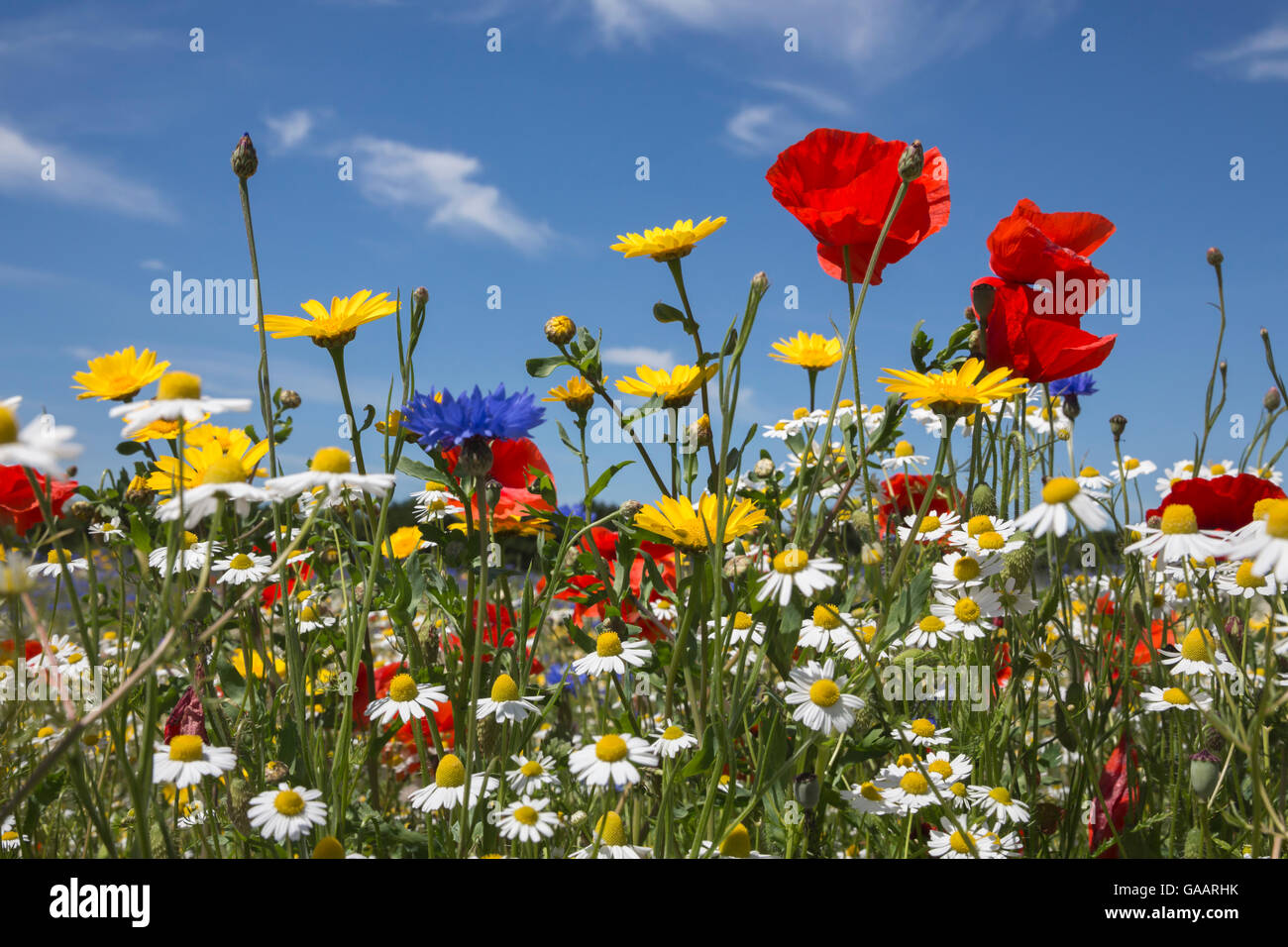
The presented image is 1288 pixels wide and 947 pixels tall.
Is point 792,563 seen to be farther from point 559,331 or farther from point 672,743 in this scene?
point 559,331

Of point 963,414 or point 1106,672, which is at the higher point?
point 963,414

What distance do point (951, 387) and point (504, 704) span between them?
50 centimetres

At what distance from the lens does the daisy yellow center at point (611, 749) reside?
2.23 feet

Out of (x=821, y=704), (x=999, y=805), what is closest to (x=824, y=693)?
(x=821, y=704)

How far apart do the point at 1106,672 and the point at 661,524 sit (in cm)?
67

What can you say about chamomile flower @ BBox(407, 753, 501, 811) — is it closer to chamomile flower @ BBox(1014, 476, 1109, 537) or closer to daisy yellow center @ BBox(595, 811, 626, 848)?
daisy yellow center @ BBox(595, 811, 626, 848)

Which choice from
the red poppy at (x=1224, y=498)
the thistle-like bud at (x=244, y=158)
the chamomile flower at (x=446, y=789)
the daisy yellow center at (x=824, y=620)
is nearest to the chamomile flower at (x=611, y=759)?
the chamomile flower at (x=446, y=789)

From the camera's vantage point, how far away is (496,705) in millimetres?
774

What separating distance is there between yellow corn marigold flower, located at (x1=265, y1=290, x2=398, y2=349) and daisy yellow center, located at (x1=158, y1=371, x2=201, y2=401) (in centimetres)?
23

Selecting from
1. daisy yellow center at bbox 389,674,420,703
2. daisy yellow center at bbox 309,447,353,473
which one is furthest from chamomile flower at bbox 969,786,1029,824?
daisy yellow center at bbox 309,447,353,473

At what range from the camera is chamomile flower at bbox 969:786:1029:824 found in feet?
2.95
